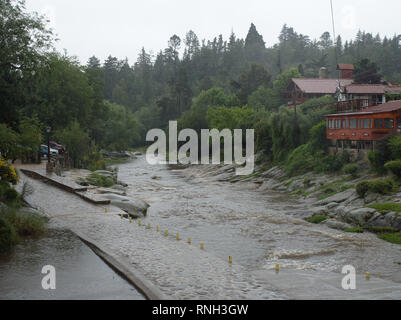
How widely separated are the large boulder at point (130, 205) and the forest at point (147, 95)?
20.5 ft

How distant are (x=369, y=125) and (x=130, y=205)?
72.6 feet

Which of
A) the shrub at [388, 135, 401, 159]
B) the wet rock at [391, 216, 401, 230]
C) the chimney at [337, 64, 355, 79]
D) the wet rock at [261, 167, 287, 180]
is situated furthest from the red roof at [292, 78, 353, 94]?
the wet rock at [391, 216, 401, 230]

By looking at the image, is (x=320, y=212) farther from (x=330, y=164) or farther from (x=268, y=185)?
(x=268, y=185)

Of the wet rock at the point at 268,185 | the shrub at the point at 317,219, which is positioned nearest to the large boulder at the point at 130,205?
the shrub at the point at 317,219

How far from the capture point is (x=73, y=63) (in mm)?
58906

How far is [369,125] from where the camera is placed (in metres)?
37.0

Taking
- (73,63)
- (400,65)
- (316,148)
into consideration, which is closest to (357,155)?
(316,148)

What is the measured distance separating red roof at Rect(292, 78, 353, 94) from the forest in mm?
4217

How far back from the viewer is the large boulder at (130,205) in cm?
2620

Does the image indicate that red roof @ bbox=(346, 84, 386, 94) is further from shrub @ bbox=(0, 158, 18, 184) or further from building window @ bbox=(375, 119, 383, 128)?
shrub @ bbox=(0, 158, 18, 184)

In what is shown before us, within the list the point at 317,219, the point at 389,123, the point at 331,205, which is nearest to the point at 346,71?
the point at 389,123

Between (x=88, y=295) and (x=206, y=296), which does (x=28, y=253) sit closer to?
(x=88, y=295)

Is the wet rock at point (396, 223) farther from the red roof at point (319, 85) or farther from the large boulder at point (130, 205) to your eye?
the red roof at point (319, 85)

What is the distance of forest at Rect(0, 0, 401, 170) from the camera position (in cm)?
2181
